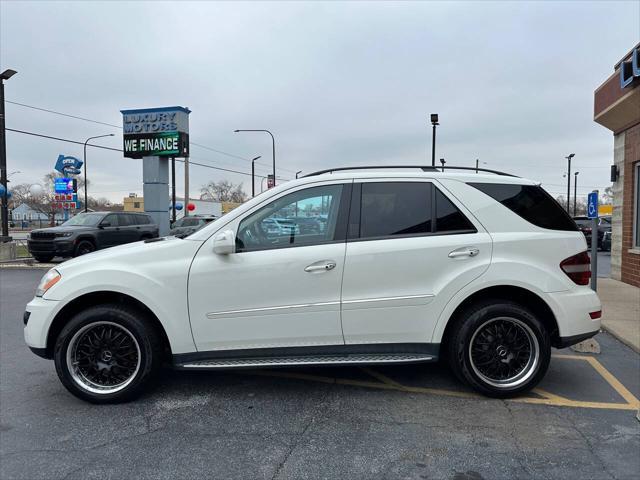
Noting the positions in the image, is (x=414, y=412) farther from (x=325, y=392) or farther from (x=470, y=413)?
(x=325, y=392)

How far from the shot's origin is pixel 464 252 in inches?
150

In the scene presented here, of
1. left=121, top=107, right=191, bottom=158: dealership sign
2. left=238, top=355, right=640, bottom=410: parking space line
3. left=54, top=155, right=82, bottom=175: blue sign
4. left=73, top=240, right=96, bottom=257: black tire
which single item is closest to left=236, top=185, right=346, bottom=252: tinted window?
left=238, top=355, right=640, bottom=410: parking space line

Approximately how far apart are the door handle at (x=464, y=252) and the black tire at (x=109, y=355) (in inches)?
99.0

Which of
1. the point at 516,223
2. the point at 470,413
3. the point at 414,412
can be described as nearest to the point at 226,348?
the point at 414,412

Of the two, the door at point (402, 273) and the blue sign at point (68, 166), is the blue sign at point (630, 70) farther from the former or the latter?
the blue sign at point (68, 166)

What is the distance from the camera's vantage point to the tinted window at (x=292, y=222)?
3834mm

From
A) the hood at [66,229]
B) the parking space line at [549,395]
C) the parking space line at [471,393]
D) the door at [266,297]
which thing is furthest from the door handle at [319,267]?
the hood at [66,229]

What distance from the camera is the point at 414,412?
3.66m

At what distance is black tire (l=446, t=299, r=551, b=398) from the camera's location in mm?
3816

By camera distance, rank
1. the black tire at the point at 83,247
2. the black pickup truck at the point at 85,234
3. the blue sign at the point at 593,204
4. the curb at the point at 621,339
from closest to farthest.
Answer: the curb at the point at 621,339, the blue sign at the point at 593,204, the black pickup truck at the point at 85,234, the black tire at the point at 83,247

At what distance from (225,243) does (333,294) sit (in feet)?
3.08

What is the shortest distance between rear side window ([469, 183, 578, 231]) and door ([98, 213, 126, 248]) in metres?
14.3

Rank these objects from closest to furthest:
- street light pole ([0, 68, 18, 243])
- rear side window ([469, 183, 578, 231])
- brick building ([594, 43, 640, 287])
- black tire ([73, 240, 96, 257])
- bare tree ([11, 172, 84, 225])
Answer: rear side window ([469, 183, 578, 231])
brick building ([594, 43, 640, 287])
black tire ([73, 240, 96, 257])
street light pole ([0, 68, 18, 243])
bare tree ([11, 172, 84, 225])

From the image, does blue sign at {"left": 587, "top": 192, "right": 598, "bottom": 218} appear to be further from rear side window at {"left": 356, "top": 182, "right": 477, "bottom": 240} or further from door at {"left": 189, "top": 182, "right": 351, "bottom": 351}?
door at {"left": 189, "top": 182, "right": 351, "bottom": 351}
